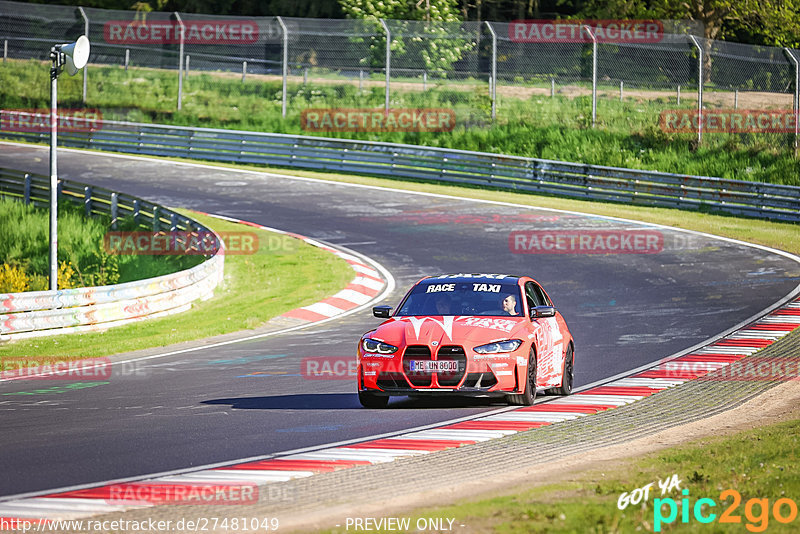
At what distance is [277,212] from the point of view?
1227 inches

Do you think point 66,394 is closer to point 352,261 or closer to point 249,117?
point 352,261

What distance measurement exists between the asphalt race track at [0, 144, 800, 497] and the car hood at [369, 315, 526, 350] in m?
0.77

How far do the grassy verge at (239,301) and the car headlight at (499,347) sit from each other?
7.30m

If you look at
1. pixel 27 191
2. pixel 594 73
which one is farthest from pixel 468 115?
pixel 27 191

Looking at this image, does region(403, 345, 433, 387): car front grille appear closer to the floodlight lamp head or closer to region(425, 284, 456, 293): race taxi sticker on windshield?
region(425, 284, 456, 293): race taxi sticker on windshield

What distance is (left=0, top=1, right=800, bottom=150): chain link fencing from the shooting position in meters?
34.5

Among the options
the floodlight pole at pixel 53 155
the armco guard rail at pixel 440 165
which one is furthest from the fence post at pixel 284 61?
the floodlight pole at pixel 53 155

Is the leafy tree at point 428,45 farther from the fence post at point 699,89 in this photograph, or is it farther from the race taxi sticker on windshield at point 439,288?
the race taxi sticker on windshield at point 439,288

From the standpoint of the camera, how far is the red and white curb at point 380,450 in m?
7.62

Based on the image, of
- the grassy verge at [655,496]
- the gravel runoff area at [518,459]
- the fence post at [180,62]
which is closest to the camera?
the grassy verge at [655,496]

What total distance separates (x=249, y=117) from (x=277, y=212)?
13259 mm

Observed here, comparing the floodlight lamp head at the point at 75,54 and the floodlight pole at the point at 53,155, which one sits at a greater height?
the floodlight lamp head at the point at 75,54

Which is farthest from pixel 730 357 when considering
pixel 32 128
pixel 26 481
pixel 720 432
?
pixel 32 128

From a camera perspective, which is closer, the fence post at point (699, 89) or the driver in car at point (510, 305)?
the driver in car at point (510, 305)
